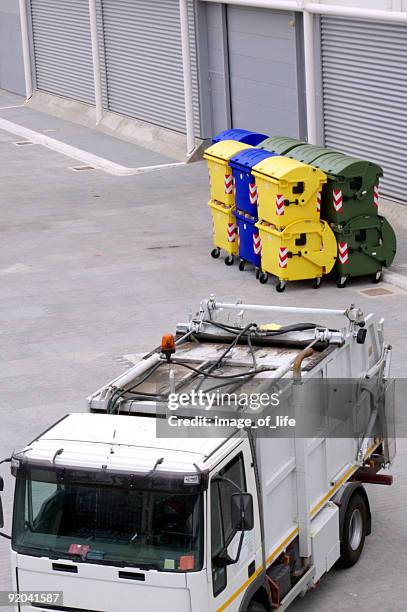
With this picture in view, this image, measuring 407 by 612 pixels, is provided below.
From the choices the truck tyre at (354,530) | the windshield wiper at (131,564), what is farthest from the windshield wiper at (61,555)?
the truck tyre at (354,530)

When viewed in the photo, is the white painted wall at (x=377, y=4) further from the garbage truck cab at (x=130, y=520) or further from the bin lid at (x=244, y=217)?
the garbage truck cab at (x=130, y=520)

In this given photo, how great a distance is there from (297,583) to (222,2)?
19835 millimetres

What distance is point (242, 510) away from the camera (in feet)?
26.7

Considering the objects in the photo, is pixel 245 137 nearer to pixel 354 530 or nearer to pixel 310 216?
pixel 310 216

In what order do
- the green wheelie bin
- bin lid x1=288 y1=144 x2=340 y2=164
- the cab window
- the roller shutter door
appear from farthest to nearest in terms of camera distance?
the roller shutter door, bin lid x1=288 y1=144 x2=340 y2=164, the green wheelie bin, the cab window

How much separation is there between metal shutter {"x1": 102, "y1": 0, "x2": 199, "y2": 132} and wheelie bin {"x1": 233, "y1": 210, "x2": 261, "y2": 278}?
10.5m

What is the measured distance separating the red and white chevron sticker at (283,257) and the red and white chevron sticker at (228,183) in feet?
6.97

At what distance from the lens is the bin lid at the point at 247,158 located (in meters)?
→ 19.1

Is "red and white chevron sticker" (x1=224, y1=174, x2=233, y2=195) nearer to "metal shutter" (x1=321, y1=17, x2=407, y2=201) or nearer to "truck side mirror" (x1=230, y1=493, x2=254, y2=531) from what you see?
"metal shutter" (x1=321, y1=17, x2=407, y2=201)

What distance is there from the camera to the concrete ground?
1117 centimetres

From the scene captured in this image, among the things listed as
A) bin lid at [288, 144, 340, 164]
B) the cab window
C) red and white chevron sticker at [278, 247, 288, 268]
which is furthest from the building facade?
the cab window

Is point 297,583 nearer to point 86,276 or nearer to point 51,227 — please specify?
point 86,276

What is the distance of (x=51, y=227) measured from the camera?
23.5 m

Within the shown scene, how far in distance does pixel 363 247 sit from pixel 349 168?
122 cm
